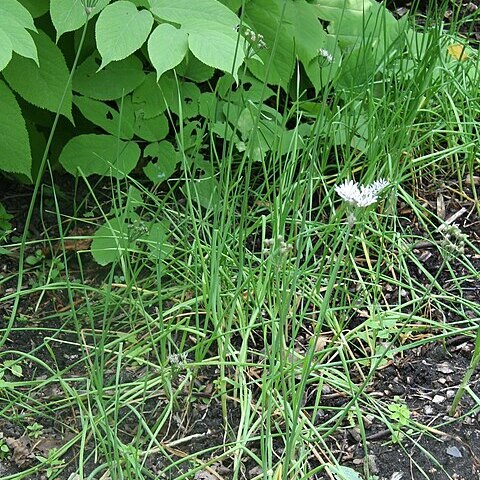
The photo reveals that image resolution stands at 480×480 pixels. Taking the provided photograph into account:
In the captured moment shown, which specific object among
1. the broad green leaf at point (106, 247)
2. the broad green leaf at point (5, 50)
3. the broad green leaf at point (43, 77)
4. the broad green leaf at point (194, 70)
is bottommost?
the broad green leaf at point (106, 247)

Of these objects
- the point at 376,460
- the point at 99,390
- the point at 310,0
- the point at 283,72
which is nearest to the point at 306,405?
the point at 376,460

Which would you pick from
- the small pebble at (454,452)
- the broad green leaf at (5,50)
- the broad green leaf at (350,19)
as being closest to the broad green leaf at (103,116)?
the broad green leaf at (5,50)

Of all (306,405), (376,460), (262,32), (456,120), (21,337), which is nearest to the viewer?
(376,460)

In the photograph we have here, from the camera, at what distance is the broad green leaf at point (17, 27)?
185 centimetres

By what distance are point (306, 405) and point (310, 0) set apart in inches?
60.1

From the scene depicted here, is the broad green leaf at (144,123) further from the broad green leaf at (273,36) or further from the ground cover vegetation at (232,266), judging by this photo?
the broad green leaf at (273,36)

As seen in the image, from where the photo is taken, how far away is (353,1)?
285 centimetres

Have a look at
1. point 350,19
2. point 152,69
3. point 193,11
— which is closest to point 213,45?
point 193,11

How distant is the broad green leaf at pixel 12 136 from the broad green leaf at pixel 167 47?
0.46m

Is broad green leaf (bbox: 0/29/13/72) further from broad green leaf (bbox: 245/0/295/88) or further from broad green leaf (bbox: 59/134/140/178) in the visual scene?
broad green leaf (bbox: 245/0/295/88)

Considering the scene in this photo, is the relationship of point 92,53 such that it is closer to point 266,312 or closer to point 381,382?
point 266,312

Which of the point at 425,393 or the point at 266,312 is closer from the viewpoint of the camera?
the point at 425,393

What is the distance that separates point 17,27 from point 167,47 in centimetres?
36

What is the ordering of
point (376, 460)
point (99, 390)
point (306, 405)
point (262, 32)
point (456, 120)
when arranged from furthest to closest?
point (456, 120) → point (262, 32) → point (306, 405) → point (376, 460) → point (99, 390)
